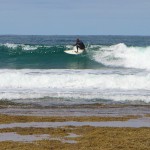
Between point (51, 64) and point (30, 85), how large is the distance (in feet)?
50.2

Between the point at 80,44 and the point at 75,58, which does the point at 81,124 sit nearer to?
the point at 75,58

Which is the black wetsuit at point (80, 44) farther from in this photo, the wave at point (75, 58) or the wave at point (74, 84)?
the wave at point (74, 84)

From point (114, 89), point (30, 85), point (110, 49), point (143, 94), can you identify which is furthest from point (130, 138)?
point (110, 49)

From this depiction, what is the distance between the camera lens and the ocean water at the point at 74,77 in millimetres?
25891

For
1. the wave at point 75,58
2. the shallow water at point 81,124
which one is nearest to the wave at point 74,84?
the shallow water at point 81,124

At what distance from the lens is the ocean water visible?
2589 cm

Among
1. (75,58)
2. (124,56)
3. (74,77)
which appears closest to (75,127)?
(74,77)

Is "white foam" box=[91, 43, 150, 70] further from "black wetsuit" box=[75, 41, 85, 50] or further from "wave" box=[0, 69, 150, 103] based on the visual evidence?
"wave" box=[0, 69, 150, 103]

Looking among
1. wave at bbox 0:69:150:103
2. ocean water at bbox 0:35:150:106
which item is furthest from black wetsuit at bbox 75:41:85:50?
wave at bbox 0:69:150:103

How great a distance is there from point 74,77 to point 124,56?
54.7 feet

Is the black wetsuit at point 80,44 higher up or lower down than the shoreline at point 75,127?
higher up

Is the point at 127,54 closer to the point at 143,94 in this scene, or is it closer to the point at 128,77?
the point at 128,77

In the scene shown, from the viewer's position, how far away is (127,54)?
169 ft

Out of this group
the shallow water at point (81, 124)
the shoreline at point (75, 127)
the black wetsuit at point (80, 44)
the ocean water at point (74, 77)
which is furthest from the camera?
the black wetsuit at point (80, 44)
